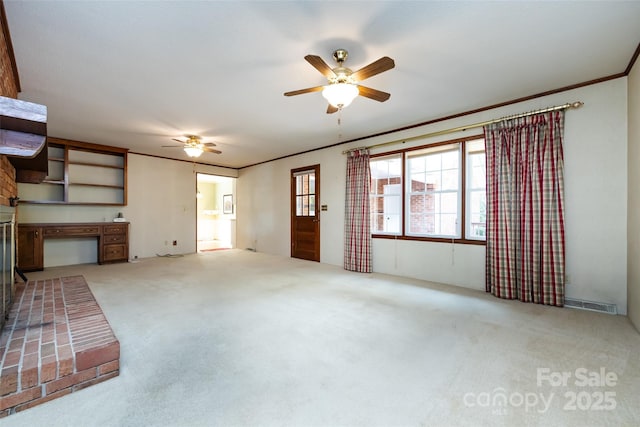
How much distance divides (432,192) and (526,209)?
1322mm

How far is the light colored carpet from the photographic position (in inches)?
57.9

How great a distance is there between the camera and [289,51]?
246 cm

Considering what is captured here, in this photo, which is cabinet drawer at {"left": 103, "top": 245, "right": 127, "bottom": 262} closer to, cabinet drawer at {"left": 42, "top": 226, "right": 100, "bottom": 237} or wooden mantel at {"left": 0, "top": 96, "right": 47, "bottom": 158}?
cabinet drawer at {"left": 42, "top": 226, "right": 100, "bottom": 237}

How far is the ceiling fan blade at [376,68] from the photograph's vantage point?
215 cm

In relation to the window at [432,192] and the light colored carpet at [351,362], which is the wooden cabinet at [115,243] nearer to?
the light colored carpet at [351,362]

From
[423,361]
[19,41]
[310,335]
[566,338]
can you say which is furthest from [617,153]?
[19,41]

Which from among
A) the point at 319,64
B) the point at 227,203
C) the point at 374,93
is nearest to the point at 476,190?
the point at 374,93

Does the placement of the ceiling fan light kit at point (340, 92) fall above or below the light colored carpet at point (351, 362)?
above

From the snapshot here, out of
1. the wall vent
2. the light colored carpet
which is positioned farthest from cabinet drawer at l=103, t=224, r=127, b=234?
the wall vent

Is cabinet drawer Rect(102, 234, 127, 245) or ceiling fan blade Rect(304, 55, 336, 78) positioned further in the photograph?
cabinet drawer Rect(102, 234, 127, 245)

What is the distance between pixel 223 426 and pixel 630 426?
2.08m

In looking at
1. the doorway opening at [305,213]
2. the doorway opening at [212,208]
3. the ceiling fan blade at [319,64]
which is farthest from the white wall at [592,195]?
the doorway opening at [212,208]

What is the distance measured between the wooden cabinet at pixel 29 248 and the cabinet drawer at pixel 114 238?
95cm

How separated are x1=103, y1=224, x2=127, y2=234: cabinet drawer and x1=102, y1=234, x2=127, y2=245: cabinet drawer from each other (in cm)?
7
